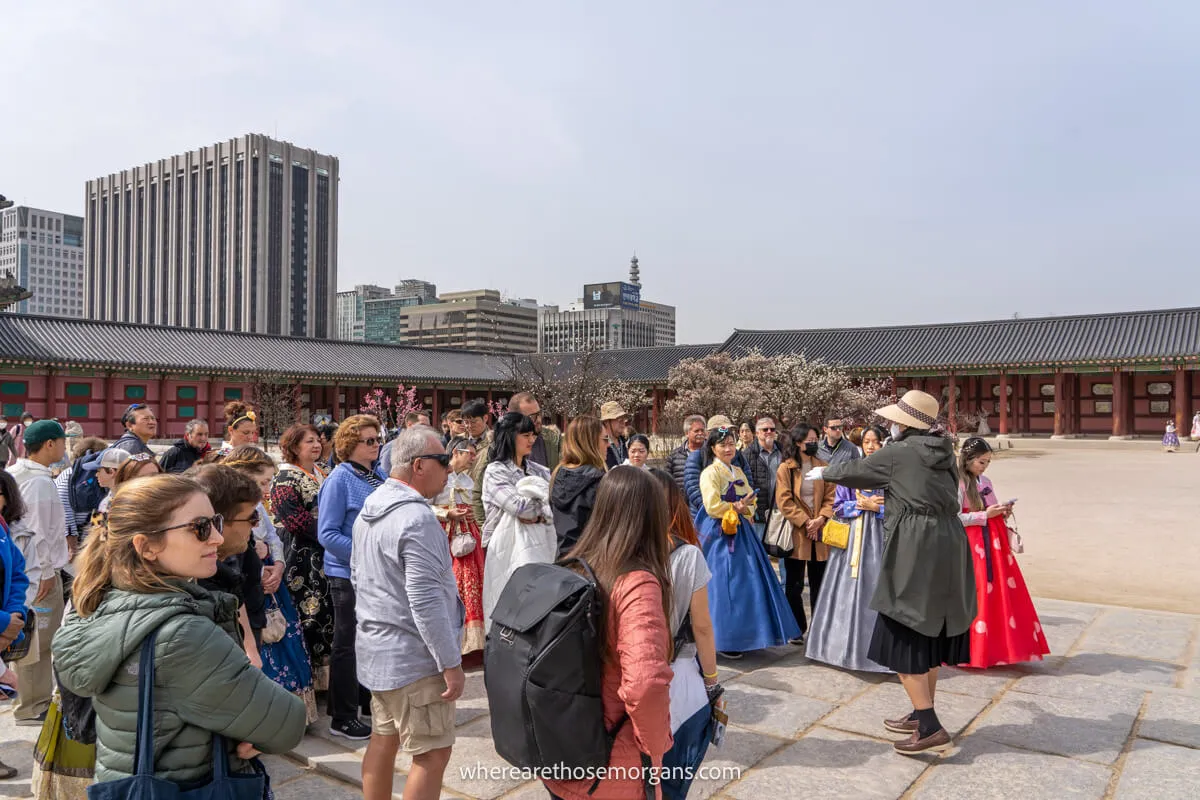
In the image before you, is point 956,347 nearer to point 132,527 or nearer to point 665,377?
point 665,377

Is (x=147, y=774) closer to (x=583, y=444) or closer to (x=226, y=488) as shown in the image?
(x=226, y=488)

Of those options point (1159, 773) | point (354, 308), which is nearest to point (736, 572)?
point (1159, 773)

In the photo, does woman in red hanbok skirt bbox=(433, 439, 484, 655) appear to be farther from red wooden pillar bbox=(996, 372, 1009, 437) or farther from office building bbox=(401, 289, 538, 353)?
office building bbox=(401, 289, 538, 353)

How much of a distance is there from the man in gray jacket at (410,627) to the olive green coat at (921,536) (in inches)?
79.8

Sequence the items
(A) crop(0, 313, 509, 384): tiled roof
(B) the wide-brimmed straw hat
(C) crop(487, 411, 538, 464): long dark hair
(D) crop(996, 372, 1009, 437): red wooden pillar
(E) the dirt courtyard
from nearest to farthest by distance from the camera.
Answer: (B) the wide-brimmed straw hat → (C) crop(487, 411, 538, 464): long dark hair → (E) the dirt courtyard → (A) crop(0, 313, 509, 384): tiled roof → (D) crop(996, 372, 1009, 437): red wooden pillar

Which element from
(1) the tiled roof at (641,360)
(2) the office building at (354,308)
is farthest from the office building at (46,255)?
(1) the tiled roof at (641,360)

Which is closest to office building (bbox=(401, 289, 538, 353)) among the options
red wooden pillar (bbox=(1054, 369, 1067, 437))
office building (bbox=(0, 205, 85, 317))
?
office building (bbox=(0, 205, 85, 317))

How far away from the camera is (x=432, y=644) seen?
8.89ft

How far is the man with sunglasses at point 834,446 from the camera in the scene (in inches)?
234

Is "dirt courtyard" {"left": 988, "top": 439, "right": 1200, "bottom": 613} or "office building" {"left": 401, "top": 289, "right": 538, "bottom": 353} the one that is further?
"office building" {"left": 401, "top": 289, "right": 538, "bottom": 353}

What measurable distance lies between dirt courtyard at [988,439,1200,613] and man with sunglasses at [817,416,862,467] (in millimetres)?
2967

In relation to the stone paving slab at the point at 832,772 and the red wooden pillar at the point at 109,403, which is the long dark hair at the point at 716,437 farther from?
the red wooden pillar at the point at 109,403

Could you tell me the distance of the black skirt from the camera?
3713mm

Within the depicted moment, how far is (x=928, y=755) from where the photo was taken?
3.76 m
